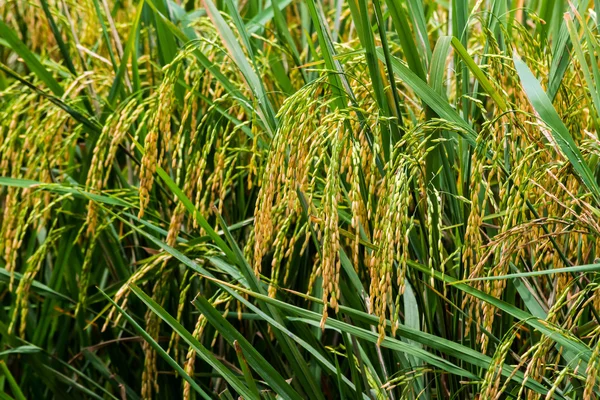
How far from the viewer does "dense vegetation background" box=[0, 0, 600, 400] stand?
3.33 feet

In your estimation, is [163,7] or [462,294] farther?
[163,7]

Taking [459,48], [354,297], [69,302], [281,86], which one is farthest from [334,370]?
[69,302]

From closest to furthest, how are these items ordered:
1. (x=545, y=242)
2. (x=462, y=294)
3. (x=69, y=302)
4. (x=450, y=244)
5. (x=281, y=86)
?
(x=545, y=242) → (x=462, y=294) → (x=450, y=244) → (x=281, y=86) → (x=69, y=302)

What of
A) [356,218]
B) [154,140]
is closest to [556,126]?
[356,218]

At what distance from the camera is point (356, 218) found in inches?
38.1

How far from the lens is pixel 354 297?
1265 mm

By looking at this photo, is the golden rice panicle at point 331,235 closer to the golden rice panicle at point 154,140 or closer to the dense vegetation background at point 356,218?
the dense vegetation background at point 356,218

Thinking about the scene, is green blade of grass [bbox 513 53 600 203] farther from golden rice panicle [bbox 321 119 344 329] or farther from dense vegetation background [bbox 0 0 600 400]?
golden rice panicle [bbox 321 119 344 329]

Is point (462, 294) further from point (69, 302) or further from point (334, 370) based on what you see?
point (69, 302)

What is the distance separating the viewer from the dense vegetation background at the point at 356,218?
1.01 m

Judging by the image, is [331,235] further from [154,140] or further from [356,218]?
[154,140]

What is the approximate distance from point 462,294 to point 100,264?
34.8 inches

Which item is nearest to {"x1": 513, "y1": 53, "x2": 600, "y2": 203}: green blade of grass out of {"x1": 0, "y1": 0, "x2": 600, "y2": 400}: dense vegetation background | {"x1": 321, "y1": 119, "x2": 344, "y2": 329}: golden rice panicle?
{"x1": 0, "y1": 0, "x2": 600, "y2": 400}: dense vegetation background

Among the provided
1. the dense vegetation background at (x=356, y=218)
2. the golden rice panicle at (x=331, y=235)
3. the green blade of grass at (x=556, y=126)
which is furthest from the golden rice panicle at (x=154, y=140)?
the green blade of grass at (x=556, y=126)
